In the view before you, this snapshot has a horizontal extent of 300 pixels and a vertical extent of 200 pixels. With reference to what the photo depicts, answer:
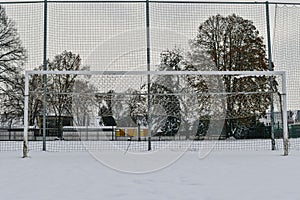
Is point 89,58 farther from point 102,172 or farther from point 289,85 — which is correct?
point 289,85

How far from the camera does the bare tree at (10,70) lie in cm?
759

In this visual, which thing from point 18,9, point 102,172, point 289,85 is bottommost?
point 102,172

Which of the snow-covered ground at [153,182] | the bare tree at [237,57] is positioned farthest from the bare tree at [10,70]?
the bare tree at [237,57]

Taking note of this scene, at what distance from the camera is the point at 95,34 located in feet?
22.7

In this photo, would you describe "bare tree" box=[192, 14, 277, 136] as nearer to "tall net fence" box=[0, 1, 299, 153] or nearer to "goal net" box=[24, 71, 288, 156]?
"goal net" box=[24, 71, 288, 156]

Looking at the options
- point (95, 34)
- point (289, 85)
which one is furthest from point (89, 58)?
point (289, 85)

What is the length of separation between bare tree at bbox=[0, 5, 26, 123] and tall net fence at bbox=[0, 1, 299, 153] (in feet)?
1.83

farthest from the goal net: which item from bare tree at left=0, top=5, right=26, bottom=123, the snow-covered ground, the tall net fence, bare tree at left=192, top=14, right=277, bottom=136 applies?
the snow-covered ground

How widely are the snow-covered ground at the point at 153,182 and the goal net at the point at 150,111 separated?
8.88 feet

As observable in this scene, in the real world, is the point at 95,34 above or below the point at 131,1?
below

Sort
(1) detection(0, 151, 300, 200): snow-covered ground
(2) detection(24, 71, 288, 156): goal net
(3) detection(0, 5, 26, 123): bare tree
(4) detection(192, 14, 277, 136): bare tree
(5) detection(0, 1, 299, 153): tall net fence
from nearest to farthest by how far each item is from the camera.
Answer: (1) detection(0, 151, 300, 200): snow-covered ground
(5) detection(0, 1, 299, 153): tall net fence
(2) detection(24, 71, 288, 156): goal net
(3) detection(0, 5, 26, 123): bare tree
(4) detection(192, 14, 277, 136): bare tree

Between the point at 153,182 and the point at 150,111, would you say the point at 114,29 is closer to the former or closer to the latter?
the point at 150,111

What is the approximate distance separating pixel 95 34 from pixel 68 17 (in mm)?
715

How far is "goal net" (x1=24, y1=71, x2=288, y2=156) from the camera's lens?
695cm
